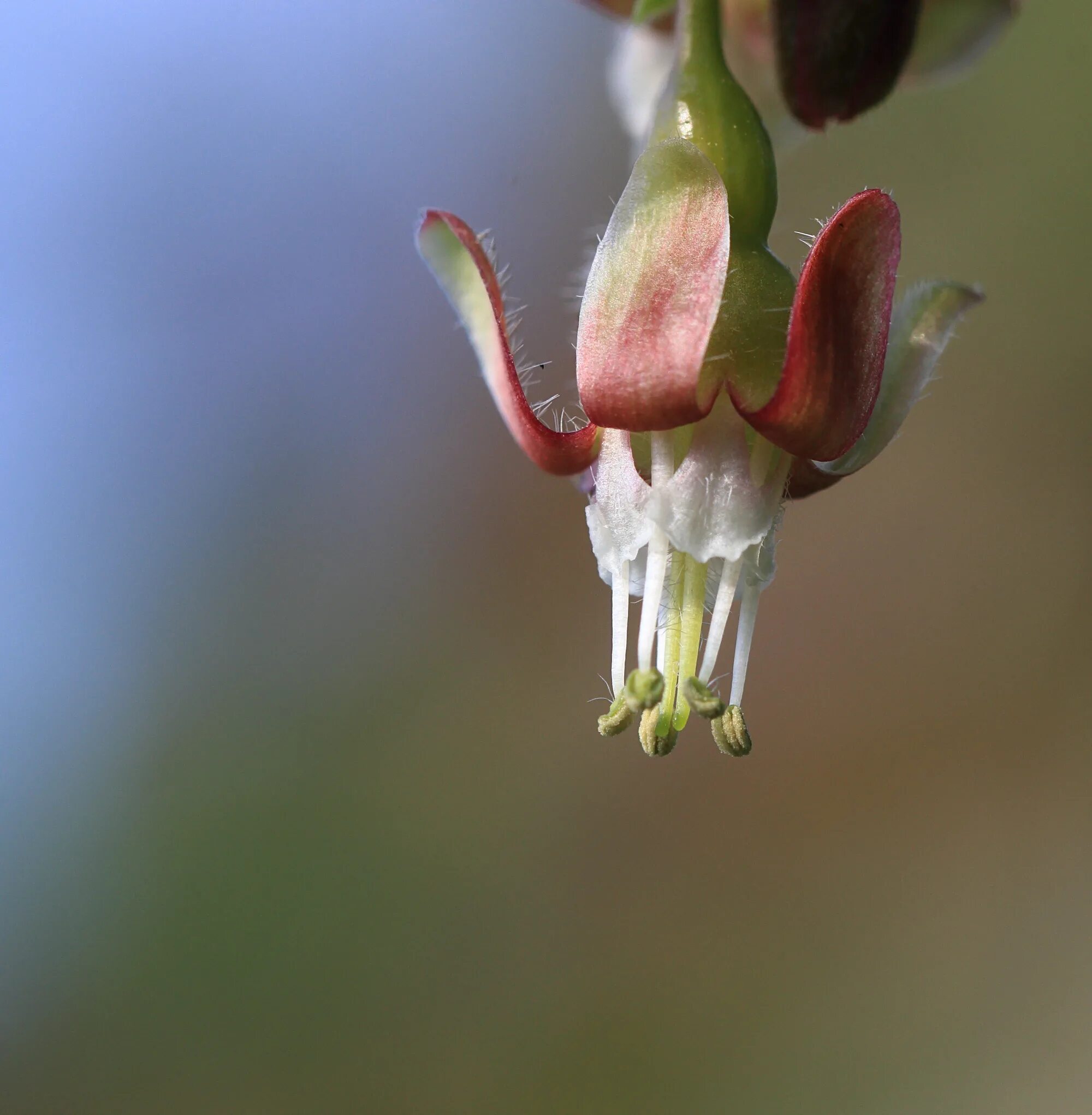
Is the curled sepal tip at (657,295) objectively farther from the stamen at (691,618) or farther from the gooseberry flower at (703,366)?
the stamen at (691,618)

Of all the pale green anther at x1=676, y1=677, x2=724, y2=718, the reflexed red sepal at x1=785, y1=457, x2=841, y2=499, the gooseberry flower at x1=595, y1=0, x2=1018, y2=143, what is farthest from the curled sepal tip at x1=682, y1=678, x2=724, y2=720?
the gooseberry flower at x1=595, y1=0, x2=1018, y2=143

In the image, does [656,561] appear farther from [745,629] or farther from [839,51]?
[839,51]

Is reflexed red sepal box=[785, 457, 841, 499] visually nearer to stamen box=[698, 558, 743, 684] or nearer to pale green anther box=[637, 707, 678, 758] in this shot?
stamen box=[698, 558, 743, 684]

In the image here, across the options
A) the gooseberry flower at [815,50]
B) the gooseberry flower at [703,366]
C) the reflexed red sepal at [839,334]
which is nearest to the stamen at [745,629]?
the gooseberry flower at [703,366]

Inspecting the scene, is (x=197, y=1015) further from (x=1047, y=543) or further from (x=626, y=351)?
(x=626, y=351)

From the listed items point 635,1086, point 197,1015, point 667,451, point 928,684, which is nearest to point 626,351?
point 667,451

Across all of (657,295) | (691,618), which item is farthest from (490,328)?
(691,618)
